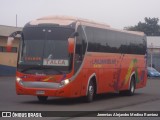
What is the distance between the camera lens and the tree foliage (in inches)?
5207

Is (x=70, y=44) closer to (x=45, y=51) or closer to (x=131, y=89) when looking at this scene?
(x=45, y=51)

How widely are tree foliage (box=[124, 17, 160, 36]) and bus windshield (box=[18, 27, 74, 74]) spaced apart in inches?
4345

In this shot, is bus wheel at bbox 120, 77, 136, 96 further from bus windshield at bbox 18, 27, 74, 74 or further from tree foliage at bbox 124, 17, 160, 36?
tree foliage at bbox 124, 17, 160, 36

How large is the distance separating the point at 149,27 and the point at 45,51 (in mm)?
113590

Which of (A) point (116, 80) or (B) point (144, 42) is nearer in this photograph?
(A) point (116, 80)

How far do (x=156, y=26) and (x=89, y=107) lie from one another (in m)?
116

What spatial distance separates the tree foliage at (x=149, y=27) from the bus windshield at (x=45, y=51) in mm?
110365

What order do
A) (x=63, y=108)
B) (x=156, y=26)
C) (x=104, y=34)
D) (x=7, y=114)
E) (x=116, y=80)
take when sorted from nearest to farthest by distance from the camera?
(x=7, y=114), (x=63, y=108), (x=104, y=34), (x=116, y=80), (x=156, y=26)

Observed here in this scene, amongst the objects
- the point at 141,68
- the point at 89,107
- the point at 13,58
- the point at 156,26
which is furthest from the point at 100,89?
the point at 156,26

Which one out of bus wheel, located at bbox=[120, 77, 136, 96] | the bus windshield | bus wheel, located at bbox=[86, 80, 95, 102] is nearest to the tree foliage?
bus wheel, located at bbox=[120, 77, 136, 96]

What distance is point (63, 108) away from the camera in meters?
19.5

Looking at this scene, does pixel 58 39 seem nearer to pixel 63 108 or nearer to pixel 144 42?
pixel 63 108

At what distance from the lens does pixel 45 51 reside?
20906mm

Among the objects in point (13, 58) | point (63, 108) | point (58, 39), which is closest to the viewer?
point (63, 108)
